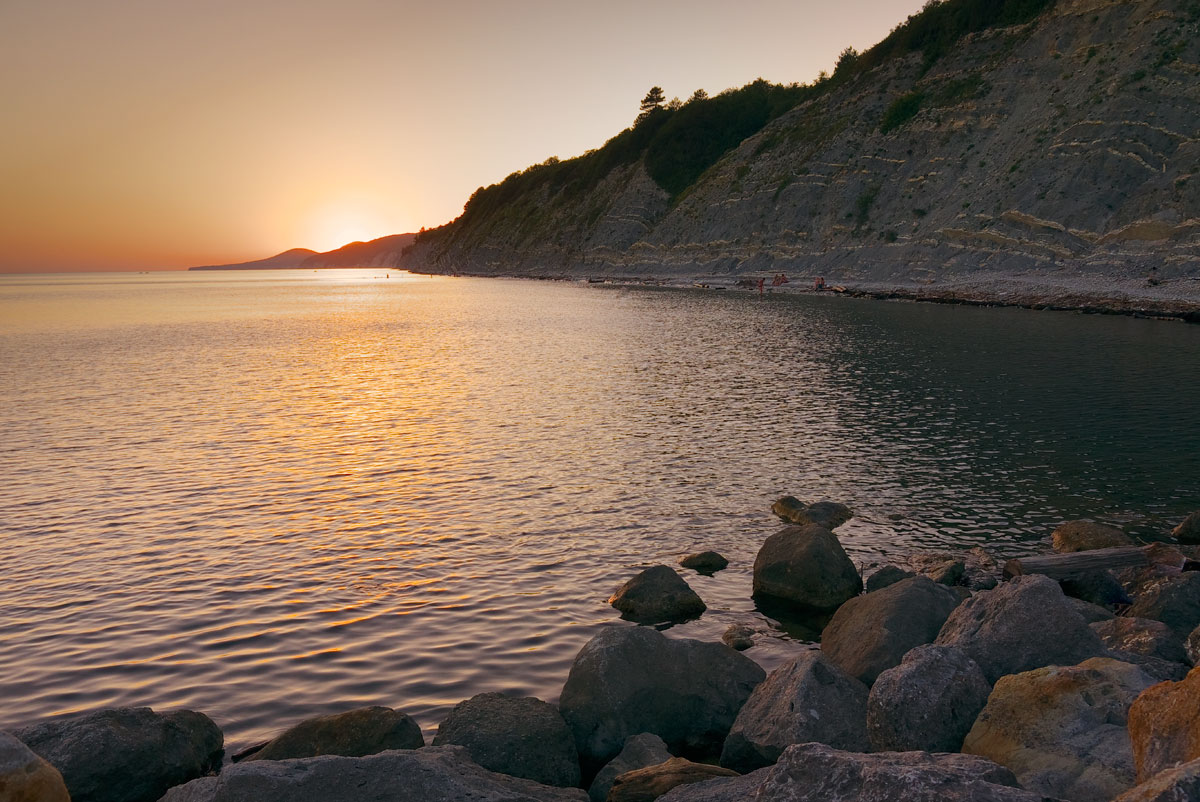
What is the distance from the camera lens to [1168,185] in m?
66.0

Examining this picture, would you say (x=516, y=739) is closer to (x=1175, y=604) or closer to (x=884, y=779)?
(x=884, y=779)

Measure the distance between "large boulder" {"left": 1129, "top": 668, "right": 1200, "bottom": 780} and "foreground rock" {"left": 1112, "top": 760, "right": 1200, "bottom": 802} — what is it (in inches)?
39.3

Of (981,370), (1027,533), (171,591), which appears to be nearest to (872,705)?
(1027,533)

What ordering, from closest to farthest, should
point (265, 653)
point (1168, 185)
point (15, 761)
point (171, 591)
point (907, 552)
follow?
point (15, 761) < point (265, 653) < point (171, 591) < point (907, 552) < point (1168, 185)

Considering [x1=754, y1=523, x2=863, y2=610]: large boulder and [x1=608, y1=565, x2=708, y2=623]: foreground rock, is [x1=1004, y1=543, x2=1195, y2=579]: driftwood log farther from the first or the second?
[x1=608, y1=565, x2=708, y2=623]: foreground rock

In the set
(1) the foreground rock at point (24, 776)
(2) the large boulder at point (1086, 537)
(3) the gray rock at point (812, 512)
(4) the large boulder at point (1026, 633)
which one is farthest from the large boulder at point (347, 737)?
(2) the large boulder at point (1086, 537)

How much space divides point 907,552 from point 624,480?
7.95 meters

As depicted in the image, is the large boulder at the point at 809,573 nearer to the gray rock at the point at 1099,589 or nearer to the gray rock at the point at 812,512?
the gray rock at the point at 812,512

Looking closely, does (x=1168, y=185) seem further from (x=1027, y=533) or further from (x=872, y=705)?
(x=872, y=705)

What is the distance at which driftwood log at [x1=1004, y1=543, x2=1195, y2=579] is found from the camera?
48.0 feet

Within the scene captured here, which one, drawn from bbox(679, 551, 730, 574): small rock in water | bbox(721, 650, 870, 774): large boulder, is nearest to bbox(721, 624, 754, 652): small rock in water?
bbox(679, 551, 730, 574): small rock in water

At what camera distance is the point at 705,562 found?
16.3 meters

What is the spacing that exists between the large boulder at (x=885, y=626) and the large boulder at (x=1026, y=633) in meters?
0.80

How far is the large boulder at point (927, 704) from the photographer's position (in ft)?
27.6
